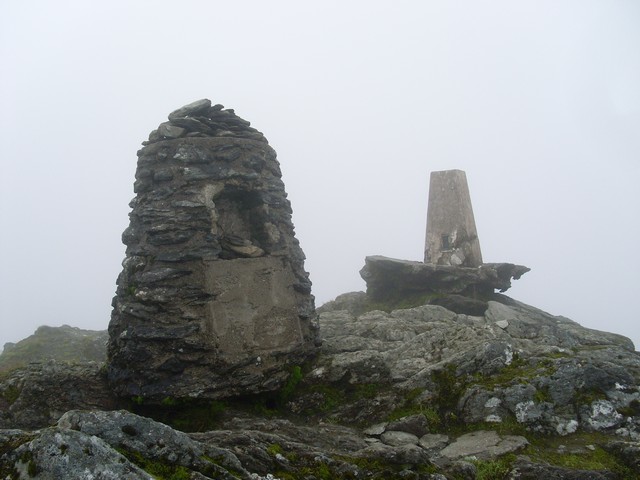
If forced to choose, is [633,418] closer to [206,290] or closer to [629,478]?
[629,478]

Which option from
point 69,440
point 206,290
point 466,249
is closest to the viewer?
point 69,440

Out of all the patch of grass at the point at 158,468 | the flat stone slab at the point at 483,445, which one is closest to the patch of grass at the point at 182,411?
the flat stone slab at the point at 483,445

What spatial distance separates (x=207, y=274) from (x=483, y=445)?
19.8 ft

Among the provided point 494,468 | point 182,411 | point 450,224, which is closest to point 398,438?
point 494,468

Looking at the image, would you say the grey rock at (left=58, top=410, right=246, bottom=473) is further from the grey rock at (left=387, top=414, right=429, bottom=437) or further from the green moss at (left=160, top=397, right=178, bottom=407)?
the grey rock at (left=387, top=414, right=429, bottom=437)

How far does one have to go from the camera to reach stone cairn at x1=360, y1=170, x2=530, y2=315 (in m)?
21.7

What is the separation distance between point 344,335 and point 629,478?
841cm

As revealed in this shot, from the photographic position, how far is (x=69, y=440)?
15.6 ft

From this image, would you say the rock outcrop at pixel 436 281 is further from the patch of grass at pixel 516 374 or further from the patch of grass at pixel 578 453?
the patch of grass at pixel 578 453

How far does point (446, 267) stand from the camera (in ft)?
71.8

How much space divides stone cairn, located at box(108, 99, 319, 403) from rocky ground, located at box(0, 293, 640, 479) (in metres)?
0.53

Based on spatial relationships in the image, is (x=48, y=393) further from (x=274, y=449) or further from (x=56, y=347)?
(x=56, y=347)

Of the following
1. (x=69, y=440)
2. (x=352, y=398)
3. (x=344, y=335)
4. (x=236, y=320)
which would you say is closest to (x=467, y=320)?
(x=344, y=335)

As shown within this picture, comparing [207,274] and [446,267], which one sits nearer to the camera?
[207,274]
